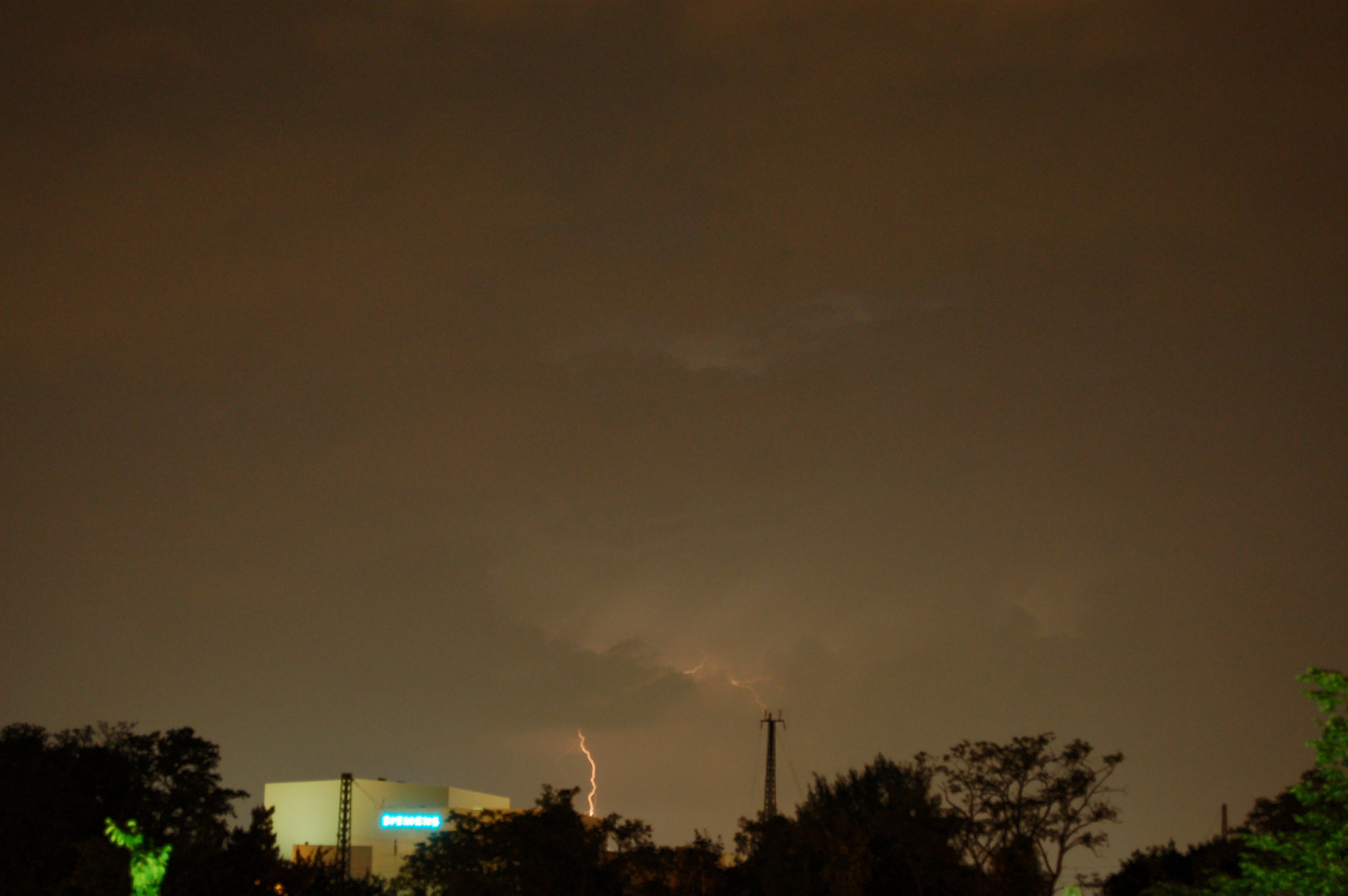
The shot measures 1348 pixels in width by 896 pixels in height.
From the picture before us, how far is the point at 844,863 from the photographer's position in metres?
62.5

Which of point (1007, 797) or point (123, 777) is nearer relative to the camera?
point (1007, 797)

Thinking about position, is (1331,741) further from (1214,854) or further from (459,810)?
(459,810)

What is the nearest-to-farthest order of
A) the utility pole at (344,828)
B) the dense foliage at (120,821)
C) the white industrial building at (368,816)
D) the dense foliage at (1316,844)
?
the dense foliage at (1316,844) < the dense foliage at (120,821) < the utility pole at (344,828) < the white industrial building at (368,816)

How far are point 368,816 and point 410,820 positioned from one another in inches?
123

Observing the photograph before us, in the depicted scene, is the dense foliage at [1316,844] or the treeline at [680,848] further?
the treeline at [680,848]

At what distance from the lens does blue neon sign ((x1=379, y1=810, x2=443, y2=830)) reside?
101062mm

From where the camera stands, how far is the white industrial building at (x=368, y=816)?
3841 inches

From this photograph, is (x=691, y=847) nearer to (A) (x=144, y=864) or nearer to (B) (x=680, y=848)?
(B) (x=680, y=848)

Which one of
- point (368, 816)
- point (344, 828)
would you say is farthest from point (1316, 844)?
point (368, 816)

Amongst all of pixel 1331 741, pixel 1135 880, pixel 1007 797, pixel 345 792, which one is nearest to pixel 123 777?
pixel 345 792

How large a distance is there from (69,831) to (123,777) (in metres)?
12.8

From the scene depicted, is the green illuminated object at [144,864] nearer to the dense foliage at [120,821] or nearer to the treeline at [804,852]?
the dense foliage at [120,821]

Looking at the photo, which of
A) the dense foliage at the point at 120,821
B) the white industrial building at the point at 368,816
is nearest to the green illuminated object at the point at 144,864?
the dense foliage at the point at 120,821

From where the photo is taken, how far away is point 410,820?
102000mm
